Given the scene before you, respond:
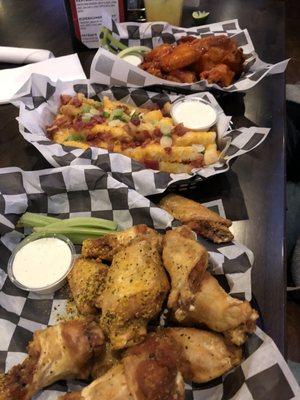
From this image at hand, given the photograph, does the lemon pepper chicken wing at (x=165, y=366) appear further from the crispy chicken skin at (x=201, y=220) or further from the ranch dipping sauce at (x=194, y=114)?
the ranch dipping sauce at (x=194, y=114)

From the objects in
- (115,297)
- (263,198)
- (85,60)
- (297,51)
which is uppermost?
(85,60)

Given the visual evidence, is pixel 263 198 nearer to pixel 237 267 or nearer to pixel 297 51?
pixel 237 267

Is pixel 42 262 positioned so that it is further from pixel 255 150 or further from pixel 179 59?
pixel 179 59

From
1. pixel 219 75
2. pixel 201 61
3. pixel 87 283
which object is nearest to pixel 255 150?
pixel 219 75

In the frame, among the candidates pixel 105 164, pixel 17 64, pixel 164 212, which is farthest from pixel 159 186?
pixel 17 64

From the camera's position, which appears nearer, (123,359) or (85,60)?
(123,359)

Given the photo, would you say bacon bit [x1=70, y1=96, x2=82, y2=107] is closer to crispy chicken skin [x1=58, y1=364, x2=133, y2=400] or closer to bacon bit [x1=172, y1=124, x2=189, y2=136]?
bacon bit [x1=172, y1=124, x2=189, y2=136]

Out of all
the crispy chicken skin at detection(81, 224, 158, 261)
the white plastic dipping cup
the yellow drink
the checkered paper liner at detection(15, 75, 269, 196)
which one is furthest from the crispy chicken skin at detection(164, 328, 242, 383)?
the yellow drink
